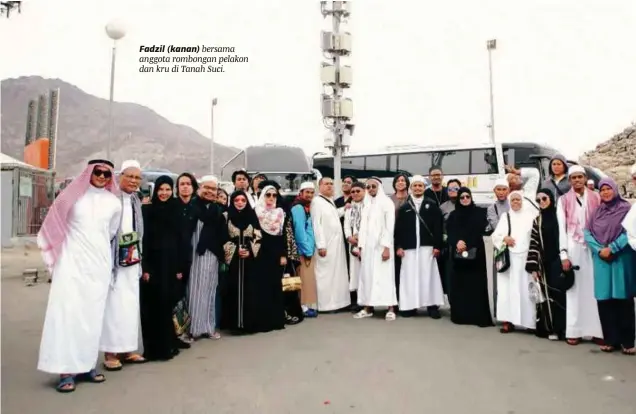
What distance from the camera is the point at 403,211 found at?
5.59 meters

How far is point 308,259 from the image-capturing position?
575 centimetres

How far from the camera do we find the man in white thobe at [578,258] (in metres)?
4.36

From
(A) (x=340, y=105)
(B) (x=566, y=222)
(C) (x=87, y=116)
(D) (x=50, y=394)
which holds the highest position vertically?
(C) (x=87, y=116)

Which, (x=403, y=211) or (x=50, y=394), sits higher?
(x=403, y=211)

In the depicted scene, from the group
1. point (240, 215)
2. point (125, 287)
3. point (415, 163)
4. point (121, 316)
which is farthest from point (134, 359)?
point (415, 163)

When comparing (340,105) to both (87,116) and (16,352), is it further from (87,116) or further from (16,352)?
(87,116)

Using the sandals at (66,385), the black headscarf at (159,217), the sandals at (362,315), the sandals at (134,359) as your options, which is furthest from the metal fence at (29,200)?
the sandals at (66,385)

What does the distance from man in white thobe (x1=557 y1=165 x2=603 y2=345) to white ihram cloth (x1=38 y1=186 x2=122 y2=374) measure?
361 centimetres

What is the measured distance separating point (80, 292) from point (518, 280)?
364 cm

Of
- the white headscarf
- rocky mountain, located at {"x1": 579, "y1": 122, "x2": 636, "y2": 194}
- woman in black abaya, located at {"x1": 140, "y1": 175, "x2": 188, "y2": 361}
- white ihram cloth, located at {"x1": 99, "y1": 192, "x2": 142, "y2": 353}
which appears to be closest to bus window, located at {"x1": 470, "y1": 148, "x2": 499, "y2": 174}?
rocky mountain, located at {"x1": 579, "y1": 122, "x2": 636, "y2": 194}

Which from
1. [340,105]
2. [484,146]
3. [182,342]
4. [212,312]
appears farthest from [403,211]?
[484,146]

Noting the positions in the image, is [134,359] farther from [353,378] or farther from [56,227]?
[353,378]

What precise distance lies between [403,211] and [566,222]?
65.7 inches

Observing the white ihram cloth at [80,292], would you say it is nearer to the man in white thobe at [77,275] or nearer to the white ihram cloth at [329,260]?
the man in white thobe at [77,275]
